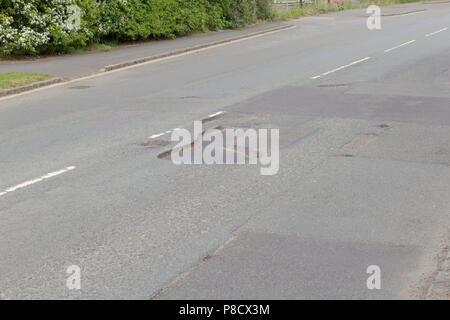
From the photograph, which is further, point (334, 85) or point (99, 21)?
point (99, 21)

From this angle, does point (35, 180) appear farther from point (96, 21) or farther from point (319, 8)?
point (319, 8)

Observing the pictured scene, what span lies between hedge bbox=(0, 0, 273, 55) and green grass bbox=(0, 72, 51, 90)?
2.87 metres

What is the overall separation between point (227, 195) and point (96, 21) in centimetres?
1707

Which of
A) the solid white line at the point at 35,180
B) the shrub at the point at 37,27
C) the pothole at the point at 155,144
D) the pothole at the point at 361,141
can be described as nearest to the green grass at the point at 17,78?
the shrub at the point at 37,27

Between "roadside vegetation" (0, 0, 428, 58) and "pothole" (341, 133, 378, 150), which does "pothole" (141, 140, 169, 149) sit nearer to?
"pothole" (341, 133, 378, 150)

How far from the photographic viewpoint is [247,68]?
1956 cm

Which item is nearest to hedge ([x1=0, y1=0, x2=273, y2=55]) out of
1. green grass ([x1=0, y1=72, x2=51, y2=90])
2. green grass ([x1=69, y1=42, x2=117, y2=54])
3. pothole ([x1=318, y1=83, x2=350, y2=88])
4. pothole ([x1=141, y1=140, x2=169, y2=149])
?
green grass ([x1=69, y1=42, x2=117, y2=54])

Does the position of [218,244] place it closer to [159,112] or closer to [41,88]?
[159,112]

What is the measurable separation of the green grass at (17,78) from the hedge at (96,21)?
113 inches

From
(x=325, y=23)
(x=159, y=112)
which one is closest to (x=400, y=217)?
(x=159, y=112)

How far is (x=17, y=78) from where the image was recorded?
55.8 ft

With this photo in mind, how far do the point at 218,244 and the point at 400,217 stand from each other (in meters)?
1.97

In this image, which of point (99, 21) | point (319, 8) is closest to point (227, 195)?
point (99, 21)

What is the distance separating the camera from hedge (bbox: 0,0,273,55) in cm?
2056
